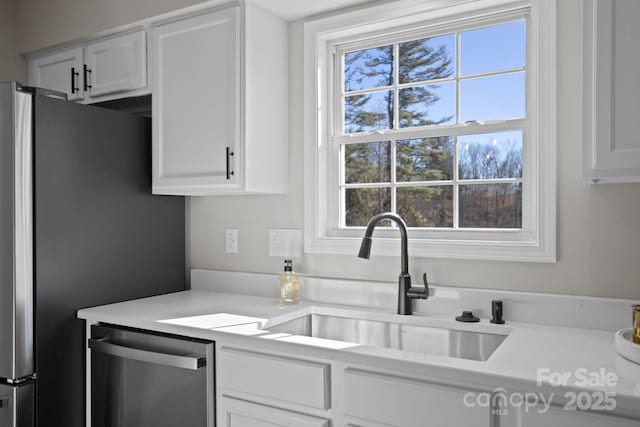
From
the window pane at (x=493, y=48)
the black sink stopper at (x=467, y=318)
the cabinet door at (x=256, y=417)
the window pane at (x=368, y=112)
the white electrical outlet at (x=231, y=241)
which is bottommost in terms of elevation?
the cabinet door at (x=256, y=417)

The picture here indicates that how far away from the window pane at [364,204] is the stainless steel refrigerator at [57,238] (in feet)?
3.17

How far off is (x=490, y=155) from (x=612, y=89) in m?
0.64

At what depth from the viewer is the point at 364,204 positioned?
216 centimetres

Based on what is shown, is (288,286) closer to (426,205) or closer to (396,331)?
(396,331)

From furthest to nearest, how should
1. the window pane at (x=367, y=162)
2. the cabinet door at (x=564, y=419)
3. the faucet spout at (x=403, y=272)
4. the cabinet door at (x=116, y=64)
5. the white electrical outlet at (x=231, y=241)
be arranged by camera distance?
1. the white electrical outlet at (x=231, y=241)
2. the cabinet door at (x=116, y=64)
3. the window pane at (x=367, y=162)
4. the faucet spout at (x=403, y=272)
5. the cabinet door at (x=564, y=419)

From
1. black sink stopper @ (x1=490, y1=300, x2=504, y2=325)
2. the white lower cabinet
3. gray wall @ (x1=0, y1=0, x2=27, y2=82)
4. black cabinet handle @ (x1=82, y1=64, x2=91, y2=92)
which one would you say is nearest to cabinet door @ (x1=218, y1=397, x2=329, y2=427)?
the white lower cabinet

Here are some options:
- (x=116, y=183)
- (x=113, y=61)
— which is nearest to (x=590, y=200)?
(x=116, y=183)

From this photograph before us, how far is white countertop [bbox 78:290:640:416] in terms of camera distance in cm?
113

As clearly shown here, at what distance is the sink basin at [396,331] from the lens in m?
1.64

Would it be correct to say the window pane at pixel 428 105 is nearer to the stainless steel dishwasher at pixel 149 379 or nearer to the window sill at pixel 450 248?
the window sill at pixel 450 248

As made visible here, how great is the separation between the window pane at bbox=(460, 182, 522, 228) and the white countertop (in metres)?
0.40

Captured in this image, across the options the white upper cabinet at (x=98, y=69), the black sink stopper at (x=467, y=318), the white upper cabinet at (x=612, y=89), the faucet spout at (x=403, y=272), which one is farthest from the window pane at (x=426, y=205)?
the white upper cabinet at (x=98, y=69)

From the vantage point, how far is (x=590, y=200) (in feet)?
5.28

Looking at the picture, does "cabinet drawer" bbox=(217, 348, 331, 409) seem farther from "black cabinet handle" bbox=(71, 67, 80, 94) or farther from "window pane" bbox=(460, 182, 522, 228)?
"black cabinet handle" bbox=(71, 67, 80, 94)
